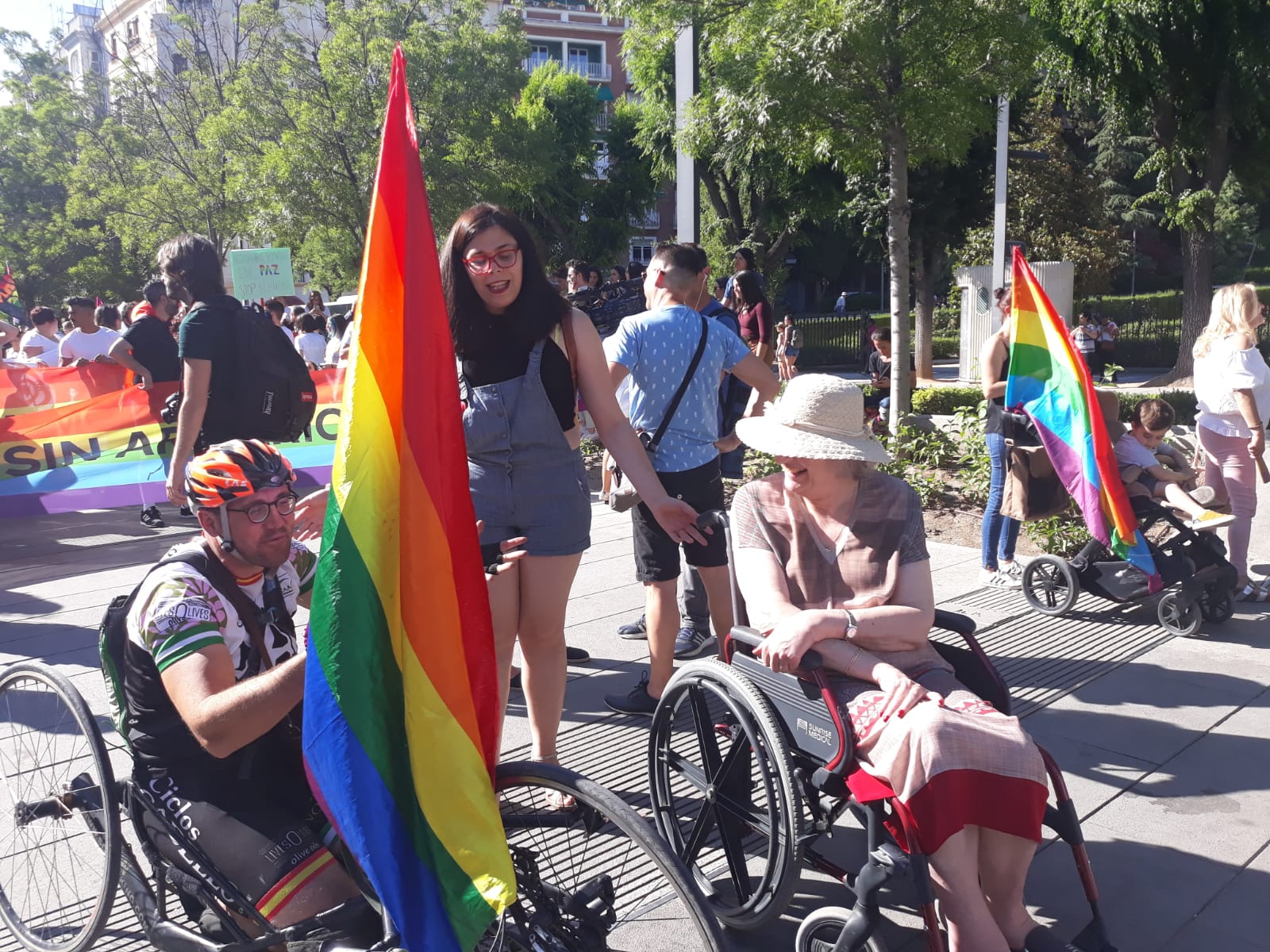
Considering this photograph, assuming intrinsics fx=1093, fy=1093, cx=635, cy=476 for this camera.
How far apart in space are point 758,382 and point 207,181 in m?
23.4

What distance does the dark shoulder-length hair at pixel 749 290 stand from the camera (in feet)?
25.6

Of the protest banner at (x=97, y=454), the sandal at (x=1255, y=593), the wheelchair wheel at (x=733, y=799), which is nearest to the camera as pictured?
the wheelchair wheel at (x=733, y=799)

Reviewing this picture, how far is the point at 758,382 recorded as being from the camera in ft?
15.2

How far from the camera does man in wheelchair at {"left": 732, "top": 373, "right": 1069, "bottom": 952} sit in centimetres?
251

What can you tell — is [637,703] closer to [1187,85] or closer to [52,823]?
[52,823]

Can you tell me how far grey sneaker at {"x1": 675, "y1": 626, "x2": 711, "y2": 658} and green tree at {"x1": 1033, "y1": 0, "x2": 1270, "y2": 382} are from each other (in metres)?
12.8

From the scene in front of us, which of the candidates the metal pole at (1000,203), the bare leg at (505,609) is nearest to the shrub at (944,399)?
the metal pole at (1000,203)

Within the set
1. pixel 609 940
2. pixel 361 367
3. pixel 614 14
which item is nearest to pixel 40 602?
pixel 609 940

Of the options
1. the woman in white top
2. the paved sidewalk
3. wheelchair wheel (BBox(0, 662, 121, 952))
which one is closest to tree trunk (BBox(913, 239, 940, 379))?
the paved sidewalk

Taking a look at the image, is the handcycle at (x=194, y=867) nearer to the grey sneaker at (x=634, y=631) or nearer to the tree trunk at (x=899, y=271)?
the grey sneaker at (x=634, y=631)

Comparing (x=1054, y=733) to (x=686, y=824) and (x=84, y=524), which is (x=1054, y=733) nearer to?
(x=686, y=824)

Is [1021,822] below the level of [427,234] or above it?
below

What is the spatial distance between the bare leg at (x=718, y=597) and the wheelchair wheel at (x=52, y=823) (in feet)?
7.74

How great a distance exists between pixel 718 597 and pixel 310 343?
1013 cm
